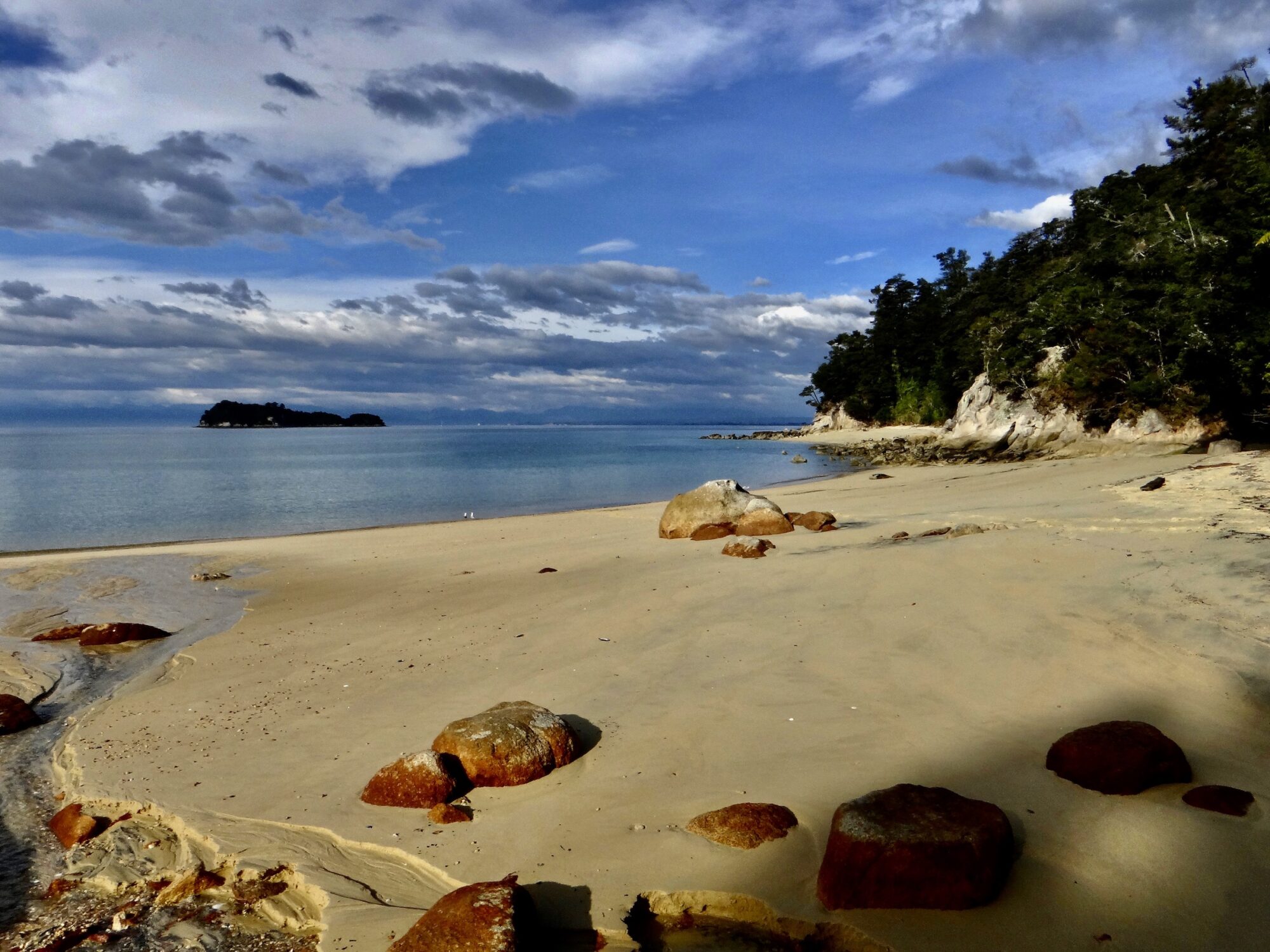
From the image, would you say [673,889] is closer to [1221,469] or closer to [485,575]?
[485,575]

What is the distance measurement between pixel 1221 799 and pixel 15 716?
8939 mm

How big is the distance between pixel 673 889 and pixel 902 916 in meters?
1.03

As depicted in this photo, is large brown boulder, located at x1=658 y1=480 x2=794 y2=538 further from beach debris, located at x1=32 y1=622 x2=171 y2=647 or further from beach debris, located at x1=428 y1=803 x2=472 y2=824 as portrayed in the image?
beach debris, located at x1=428 y1=803 x2=472 y2=824

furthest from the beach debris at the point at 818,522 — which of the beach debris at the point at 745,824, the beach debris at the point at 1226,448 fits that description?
the beach debris at the point at 1226,448

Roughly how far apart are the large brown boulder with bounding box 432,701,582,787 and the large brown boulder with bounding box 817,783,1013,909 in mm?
2018

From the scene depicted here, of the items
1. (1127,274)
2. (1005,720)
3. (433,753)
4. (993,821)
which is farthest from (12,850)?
(1127,274)

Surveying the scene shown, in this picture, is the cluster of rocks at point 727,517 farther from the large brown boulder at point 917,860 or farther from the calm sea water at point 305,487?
the calm sea water at point 305,487

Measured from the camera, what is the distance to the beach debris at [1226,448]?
19.3 meters

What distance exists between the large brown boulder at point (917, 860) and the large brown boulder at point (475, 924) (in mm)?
1351

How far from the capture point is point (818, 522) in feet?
43.3

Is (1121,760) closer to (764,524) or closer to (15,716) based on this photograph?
(15,716)

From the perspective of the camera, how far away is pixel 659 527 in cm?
1484

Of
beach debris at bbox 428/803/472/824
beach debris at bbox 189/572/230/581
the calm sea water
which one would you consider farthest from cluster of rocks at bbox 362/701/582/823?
the calm sea water

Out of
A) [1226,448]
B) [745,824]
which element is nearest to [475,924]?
[745,824]
